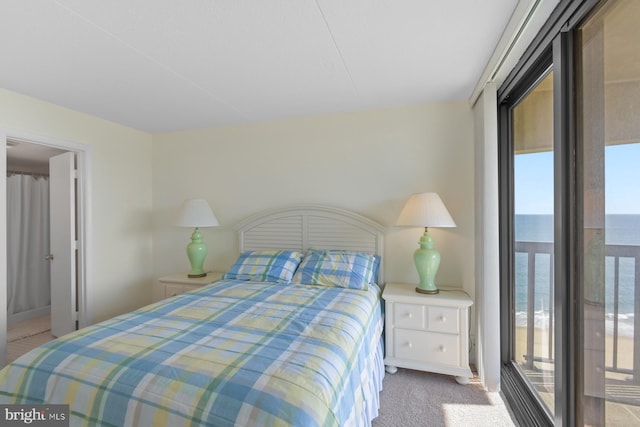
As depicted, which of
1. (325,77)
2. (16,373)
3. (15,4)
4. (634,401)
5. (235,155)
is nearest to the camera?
(634,401)

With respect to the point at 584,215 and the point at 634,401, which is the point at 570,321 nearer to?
the point at 634,401

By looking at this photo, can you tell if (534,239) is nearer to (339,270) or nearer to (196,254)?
(339,270)

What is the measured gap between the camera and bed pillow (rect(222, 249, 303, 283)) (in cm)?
241

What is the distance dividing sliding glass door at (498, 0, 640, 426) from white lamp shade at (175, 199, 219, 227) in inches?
106

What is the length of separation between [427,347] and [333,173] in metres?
1.70

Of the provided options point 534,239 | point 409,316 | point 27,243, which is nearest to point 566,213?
point 534,239

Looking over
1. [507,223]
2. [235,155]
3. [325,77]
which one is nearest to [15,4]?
[325,77]

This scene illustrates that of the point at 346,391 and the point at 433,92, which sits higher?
the point at 433,92

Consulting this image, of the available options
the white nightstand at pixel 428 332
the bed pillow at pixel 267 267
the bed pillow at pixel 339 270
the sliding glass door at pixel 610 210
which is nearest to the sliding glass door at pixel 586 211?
the sliding glass door at pixel 610 210

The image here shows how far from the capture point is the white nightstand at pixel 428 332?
2037 millimetres

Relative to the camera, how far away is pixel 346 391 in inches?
46.1

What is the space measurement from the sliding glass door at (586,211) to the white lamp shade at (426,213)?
53cm

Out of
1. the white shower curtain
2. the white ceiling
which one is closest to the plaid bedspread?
the white ceiling

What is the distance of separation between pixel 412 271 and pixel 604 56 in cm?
189
